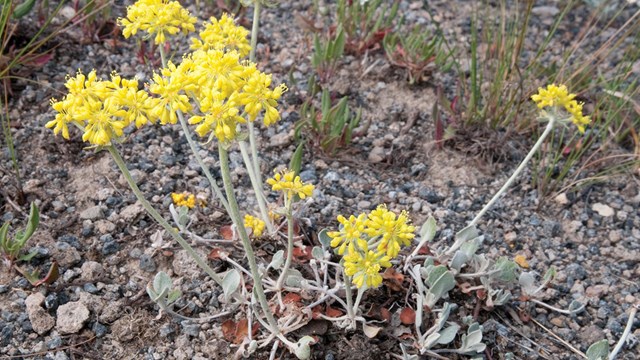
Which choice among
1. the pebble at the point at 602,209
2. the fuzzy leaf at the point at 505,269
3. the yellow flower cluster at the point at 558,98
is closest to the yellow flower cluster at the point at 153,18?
the yellow flower cluster at the point at 558,98

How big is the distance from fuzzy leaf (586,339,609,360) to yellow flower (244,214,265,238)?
1.35m

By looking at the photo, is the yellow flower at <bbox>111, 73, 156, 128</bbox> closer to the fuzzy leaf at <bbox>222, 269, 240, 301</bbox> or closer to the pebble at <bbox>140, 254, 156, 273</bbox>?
the fuzzy leaf at <bbox>222, 269, 240, 301</bbox>

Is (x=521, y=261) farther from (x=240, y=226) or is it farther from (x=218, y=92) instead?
(x=218, y=92)

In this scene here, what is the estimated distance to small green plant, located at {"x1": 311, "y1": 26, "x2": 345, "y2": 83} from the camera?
12.3 ft

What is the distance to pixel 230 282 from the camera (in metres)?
2.61

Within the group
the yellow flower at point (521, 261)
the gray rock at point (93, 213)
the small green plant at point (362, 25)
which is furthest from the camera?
the small green plant at point (362, 25)

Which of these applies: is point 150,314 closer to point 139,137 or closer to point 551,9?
point 139,137

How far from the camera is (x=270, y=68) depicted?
403 centimetres

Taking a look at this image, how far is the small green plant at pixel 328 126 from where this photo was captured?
3.42 m

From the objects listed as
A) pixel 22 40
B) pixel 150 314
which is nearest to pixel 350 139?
pixel 150 314

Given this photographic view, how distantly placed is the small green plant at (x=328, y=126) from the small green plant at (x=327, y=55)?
297mm

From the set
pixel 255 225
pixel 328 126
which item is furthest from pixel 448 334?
pixel 328 126

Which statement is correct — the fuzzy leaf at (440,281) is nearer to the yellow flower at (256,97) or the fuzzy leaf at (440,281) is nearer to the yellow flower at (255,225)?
the yellow flower at (255,225)

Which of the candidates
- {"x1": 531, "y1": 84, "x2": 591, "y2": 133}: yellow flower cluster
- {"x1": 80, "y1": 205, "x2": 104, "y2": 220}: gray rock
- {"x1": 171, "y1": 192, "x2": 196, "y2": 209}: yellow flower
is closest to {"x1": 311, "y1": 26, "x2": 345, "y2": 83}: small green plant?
{"x1": 171, "y1": 192, "x2": 196, "y2": 209}: yellow flower
